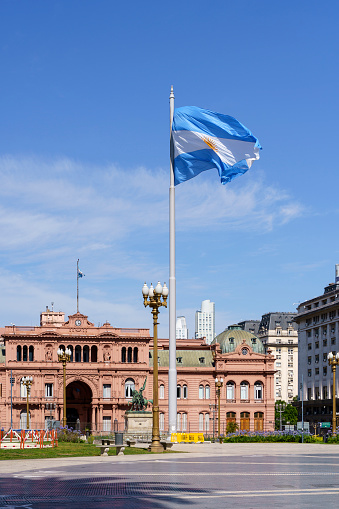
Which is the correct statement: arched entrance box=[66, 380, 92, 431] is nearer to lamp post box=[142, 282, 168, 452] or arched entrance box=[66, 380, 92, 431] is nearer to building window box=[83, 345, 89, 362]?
building window box=[83, 345, 89, 362]

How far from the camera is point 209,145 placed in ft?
140

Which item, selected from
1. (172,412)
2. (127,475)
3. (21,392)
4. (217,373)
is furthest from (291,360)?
(127,475)

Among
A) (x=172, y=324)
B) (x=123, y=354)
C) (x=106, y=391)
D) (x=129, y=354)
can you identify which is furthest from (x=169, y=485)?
(x=129, y=354)

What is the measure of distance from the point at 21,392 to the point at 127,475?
3131 inches

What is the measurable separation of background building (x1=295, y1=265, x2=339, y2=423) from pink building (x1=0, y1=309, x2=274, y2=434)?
21.4m

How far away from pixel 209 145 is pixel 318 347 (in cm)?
9476

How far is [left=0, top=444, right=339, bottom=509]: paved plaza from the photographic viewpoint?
1498cm

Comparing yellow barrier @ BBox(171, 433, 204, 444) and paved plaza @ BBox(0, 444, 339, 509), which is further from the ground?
paved plaza @ BBox(0, 444, 339, 509)

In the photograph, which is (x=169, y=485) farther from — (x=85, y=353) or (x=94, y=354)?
(x=94, y=354)

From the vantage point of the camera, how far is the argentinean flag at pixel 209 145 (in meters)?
42.1

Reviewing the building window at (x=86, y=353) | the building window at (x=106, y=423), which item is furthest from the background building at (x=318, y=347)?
the building window at (x=86, y=353)

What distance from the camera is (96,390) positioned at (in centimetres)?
10038

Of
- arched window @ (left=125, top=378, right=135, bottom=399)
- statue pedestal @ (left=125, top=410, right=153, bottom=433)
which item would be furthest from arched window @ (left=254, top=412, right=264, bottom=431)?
statue pedestal @ (left=125, top=410, right=153, bottom=433)

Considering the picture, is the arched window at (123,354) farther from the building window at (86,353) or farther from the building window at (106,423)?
the building window at (106,423)
